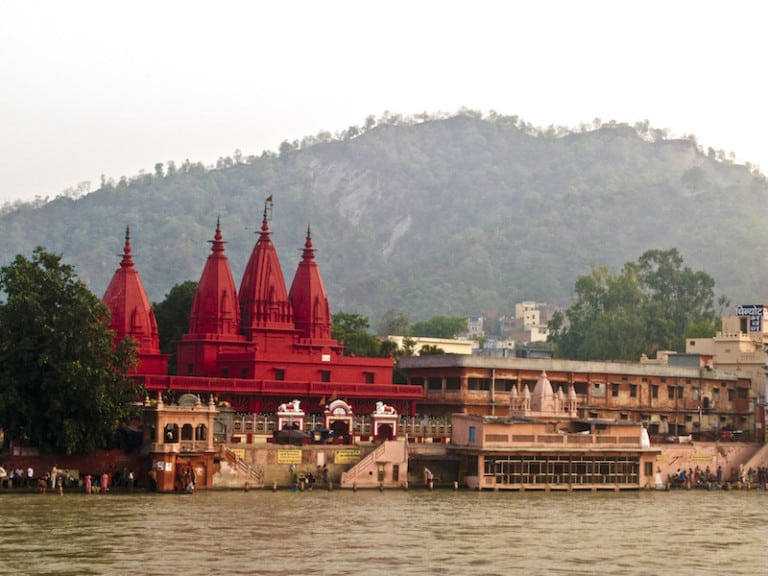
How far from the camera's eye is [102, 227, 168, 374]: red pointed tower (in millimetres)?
66312

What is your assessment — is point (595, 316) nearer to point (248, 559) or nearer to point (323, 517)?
point (323, 517)

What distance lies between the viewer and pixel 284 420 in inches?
2542

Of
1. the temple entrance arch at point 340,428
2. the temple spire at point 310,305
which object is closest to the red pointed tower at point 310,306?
the temple spire at point 310,305

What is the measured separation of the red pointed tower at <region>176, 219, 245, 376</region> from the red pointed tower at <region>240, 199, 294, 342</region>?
0.64 metres

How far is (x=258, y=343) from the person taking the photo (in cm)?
6900

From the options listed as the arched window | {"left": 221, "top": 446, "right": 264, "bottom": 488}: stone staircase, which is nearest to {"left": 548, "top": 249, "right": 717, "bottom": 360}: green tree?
{"left": 221, "top": 446, "right": 264, "bottom": 488}: stone staircase

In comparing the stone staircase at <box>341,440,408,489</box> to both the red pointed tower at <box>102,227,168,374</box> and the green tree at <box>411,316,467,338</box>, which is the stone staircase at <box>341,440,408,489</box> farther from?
Result: the green tree at <box>411,316,467,338</box>

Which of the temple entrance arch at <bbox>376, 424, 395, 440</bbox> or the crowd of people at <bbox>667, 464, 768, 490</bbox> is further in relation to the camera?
the crowd of people at <bbox>667, 464, 768, 490</bbox>

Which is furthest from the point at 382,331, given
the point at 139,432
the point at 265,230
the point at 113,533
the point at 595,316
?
the point at 113,533

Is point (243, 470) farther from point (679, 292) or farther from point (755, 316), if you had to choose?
point (679, 292)

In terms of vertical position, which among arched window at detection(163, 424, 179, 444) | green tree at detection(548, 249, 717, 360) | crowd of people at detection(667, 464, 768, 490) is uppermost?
green tree at detection(548, 249, 717, 360)

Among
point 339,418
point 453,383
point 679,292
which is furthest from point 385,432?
point 679,292

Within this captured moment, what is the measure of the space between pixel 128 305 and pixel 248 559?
30601 mm

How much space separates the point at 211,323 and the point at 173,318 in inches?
459
